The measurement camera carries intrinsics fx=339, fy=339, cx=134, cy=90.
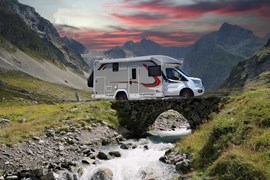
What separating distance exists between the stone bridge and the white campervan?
85 cm

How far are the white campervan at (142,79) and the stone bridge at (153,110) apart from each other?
Result: 85 centimetres

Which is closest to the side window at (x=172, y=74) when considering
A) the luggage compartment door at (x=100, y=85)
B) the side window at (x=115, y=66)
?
the side window at (x=115, y=66)

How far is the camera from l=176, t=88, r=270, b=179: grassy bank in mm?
16531

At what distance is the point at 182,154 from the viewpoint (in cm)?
2488

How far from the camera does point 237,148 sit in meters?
18.9

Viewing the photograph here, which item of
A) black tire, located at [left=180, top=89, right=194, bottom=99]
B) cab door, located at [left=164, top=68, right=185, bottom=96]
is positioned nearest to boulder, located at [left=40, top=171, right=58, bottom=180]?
cab door, located at [left=164, top=68, right=185, bottom=96]

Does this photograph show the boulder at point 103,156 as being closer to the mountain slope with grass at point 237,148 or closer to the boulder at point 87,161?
the boulder at point 87,161

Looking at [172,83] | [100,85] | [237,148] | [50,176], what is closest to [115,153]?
[50,176]

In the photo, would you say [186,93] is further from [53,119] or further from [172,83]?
[53,119]

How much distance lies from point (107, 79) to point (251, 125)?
2395 centimetres

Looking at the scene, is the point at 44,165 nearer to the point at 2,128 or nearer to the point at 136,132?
the point at 2,128

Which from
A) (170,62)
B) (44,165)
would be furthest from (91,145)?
(170,62)

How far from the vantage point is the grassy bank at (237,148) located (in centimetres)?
1653

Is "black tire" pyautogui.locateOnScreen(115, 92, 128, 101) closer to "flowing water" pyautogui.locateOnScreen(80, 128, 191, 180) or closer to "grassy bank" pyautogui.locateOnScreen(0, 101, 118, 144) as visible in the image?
"grassy bank" pyautogui.locateOnScreen(0, 101, 118, 144)
